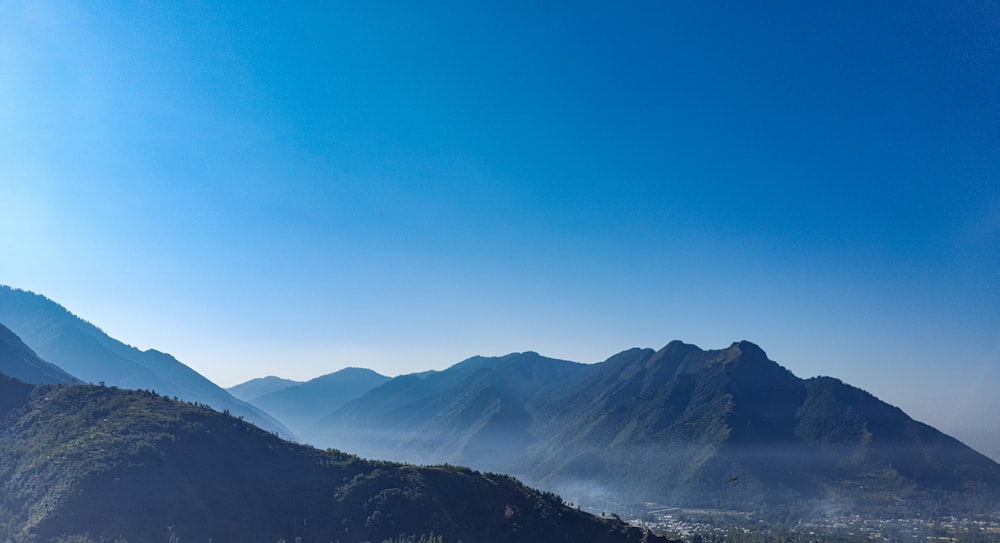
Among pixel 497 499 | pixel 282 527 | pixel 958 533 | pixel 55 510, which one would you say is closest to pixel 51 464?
pixel 55 510

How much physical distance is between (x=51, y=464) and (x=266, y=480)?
28791 millimetres

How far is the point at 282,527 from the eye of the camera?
9000cm

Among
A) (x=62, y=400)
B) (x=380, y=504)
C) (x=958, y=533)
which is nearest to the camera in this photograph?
(x=380, y=504)

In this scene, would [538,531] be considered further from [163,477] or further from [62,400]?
[62,400]

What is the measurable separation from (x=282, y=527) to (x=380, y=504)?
14245 millimetres

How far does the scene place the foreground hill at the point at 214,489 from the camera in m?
82.8

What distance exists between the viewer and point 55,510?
79.1 m

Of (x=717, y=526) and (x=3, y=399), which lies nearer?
(x=3, y=399)

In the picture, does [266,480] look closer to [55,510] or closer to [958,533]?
[55,510]

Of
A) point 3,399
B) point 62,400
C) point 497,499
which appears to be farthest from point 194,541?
point 3,399

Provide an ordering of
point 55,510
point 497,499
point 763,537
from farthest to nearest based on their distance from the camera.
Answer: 1. point 763,537
2. point 497,499
3. point 55,510

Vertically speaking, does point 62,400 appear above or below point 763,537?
above

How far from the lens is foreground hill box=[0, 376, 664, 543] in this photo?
82.8 m

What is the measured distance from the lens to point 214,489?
9231cm
